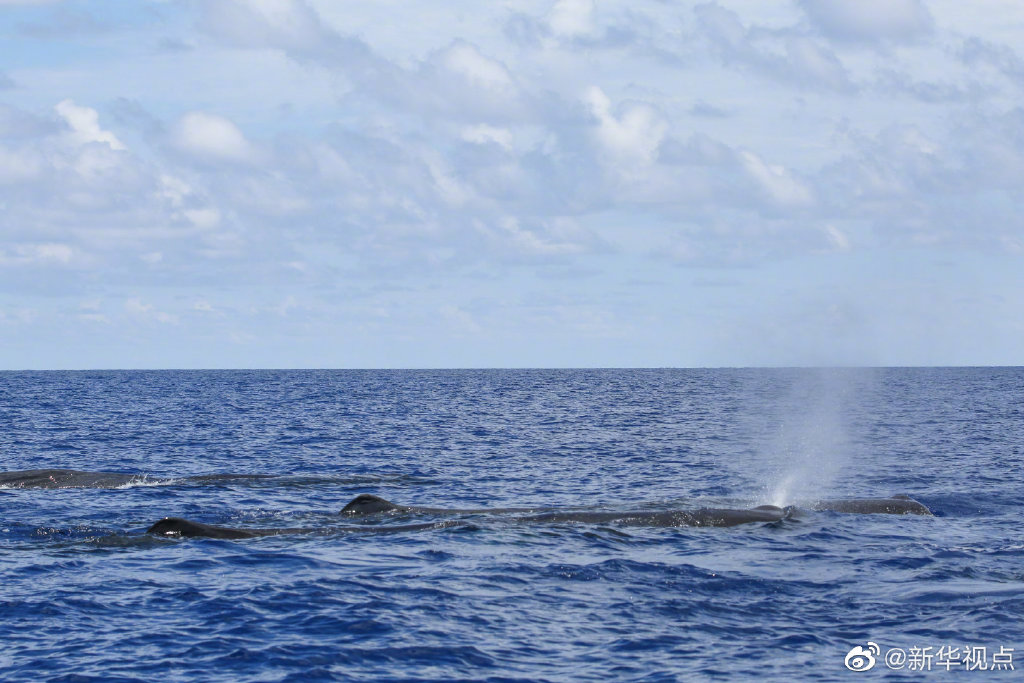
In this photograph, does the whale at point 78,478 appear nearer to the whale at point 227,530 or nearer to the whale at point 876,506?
the whale at point 227,530

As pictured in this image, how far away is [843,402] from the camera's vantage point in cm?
11525

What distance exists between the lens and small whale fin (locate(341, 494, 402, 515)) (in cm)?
3112

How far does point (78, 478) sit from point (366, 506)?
15.9 metres

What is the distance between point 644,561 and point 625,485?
1668cm

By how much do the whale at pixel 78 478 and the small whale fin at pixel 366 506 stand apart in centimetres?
1243

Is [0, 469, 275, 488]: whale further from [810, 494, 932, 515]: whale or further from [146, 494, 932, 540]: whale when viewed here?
[810, 494, 932, 515]: whale

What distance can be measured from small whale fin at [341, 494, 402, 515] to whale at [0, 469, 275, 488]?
12431 millimetres

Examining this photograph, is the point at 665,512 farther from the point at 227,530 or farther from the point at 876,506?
the point at 227,530

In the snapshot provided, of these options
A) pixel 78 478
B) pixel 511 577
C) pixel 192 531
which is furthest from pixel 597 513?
pixel 78 478

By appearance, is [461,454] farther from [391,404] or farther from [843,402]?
[843,402]

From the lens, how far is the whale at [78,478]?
4038 cm

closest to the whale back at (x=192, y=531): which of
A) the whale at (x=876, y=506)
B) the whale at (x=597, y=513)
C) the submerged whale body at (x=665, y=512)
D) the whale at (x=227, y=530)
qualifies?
the whale at (x=227, y=530)

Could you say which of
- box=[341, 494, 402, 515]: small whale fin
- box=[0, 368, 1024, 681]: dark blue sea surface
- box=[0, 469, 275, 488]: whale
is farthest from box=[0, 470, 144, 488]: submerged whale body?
box=[341, 494, 402, 515]: small whale fin

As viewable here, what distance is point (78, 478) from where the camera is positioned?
136 feet
